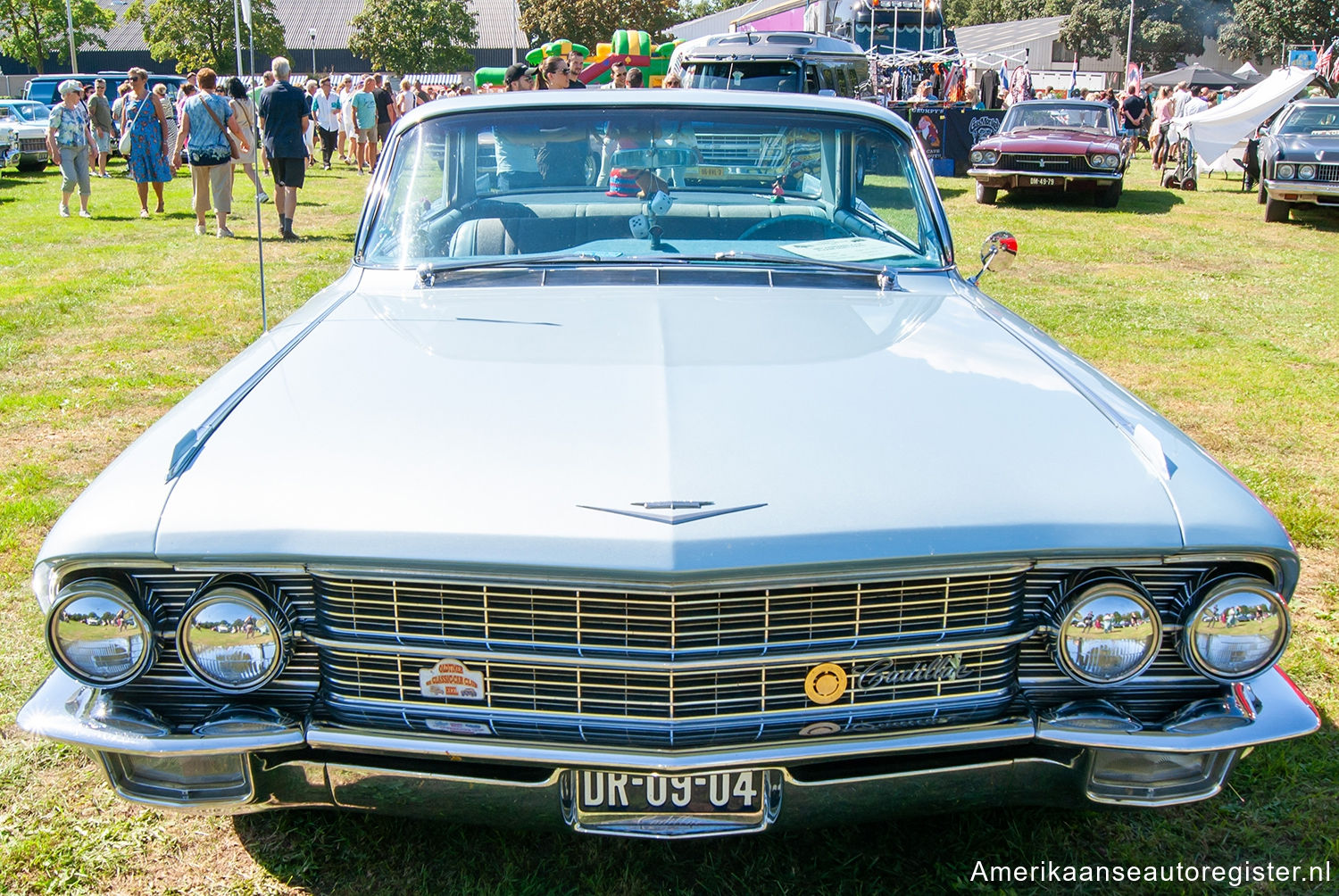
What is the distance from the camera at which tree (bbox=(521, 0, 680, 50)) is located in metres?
51.2

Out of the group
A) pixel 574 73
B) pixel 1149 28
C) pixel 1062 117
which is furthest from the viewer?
pixel 1149 28

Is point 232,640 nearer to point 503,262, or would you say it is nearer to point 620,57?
point 503,262

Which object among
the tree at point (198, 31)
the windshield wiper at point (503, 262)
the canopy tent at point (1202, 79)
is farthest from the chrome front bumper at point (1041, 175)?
the tree at point (198, 31)

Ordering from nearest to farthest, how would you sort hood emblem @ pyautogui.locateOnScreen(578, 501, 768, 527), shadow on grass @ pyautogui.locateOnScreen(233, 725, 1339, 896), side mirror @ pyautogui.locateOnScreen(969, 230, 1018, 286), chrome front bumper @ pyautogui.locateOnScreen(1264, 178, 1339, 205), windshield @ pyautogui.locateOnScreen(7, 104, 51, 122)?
hood emblem @ pyautogui.locateOnScreen(578, 501, 768, 527) → shadow on grass @ pyautogui.locateOnScreen(233, 725, 1339, 896) → side mirror @ pyautogui.locateOnScreen(969, 230, 1018, 286) → chrome front bumper @ pyautogui.locateOnScreen(1264, 178, 1339, 205) → windshield @ pyautogui.locateOnScreen(7, 104, 51, 122)

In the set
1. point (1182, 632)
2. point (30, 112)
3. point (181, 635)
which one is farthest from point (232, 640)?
point (30, 112)

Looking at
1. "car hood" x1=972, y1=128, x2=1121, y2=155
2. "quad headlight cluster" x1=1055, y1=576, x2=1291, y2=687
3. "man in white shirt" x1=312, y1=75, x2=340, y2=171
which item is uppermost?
"man in white shirt" x1=312, y1=75, x2=340, y2=171

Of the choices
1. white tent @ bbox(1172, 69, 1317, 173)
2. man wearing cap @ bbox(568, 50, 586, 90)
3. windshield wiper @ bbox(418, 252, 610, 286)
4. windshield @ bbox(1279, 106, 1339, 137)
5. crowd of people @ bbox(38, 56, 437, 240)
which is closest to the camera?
windshield wiper @ bbox(418, 252, 610, 286)

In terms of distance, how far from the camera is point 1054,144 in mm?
14055

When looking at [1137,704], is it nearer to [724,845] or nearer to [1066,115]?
[724,845]

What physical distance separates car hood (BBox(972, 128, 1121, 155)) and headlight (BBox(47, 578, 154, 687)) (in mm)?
13759

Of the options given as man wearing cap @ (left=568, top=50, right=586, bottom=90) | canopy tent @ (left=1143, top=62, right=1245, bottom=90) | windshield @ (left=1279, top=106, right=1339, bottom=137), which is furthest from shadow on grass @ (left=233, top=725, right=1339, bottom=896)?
canopy tent @ (left=1143, top=62, right=1245, bottom=90)

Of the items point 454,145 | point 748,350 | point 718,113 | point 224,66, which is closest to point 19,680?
point 454,145

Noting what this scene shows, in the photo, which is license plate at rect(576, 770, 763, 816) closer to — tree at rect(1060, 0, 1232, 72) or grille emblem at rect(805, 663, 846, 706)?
grille emblem at rect(805, 663, 846, 706)

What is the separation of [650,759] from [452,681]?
1.22 feet
